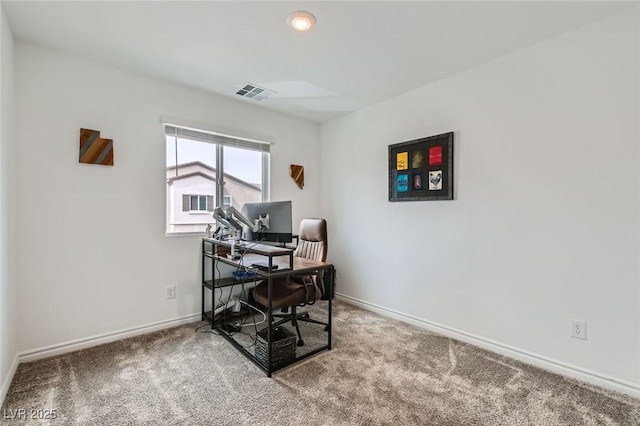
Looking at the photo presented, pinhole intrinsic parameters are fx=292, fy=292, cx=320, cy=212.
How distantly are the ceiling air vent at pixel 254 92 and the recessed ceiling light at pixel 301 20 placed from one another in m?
1.05

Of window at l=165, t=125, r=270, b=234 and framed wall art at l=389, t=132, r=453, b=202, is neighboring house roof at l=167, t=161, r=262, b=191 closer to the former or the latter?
window at l=165, t=125, r=270, b=234

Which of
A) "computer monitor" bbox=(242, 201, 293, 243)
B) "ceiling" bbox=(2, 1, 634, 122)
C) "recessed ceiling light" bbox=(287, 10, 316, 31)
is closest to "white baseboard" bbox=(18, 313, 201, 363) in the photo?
"computer monitor" bbox=(242, 201, 293, 243)

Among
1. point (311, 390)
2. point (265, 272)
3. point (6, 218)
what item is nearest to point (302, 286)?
point (265, 272)

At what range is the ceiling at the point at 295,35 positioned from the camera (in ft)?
5.96

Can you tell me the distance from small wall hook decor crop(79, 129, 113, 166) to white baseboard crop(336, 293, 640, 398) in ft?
10.2

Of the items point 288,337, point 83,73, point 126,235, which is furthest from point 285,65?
point 288,337

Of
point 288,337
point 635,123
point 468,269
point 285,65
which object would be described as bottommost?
point 288,337

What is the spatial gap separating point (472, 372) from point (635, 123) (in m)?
1.93

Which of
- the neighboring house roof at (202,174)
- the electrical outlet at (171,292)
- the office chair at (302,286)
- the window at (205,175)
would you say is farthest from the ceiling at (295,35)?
the electrical outlet at (171,292)

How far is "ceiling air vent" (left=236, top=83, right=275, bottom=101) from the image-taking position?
117 inches

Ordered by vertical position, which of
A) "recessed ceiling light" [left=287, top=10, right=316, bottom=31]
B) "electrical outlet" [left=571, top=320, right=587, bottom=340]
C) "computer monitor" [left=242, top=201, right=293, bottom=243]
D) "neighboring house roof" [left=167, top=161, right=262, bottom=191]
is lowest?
"electrical outlet" [left=571, top=320, right=587, bottom=340]

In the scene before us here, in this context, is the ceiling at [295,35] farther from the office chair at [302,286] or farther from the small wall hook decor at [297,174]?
the office chair at [302,286]

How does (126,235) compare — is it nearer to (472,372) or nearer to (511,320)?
(472,372)

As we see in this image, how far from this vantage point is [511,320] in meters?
2.34
